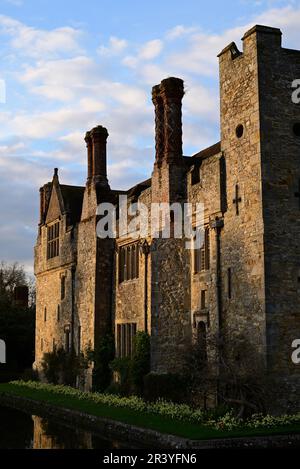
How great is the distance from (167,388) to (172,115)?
8.69 metres

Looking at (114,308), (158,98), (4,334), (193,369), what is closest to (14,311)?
(4,334)

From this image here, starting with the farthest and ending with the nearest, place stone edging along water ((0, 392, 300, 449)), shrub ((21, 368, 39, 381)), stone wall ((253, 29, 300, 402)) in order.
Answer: shrub ((21, 368, 39, 381))
stone wall ((253, 29, 300, 402))
stone edging along water ((0, 392, 300, 449))

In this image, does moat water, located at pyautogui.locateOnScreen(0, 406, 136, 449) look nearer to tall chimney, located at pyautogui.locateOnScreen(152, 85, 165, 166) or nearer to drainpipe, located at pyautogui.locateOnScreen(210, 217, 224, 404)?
drainpipe, located at pyautogui.locateOnScreen(210, 217, 224, 404)

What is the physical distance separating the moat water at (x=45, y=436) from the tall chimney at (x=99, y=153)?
36.6ft

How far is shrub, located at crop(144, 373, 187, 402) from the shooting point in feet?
62.3

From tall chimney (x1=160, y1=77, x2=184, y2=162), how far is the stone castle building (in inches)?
1.3

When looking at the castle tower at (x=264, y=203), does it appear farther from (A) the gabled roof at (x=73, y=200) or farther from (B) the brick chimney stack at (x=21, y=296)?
(B) the brick chimney stack at (x=21, y=296)

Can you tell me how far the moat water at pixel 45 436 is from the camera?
14.7m

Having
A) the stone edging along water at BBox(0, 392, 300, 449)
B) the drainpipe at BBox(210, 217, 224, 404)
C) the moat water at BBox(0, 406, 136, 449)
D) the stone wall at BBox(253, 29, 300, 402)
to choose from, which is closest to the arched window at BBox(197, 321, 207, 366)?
the drainpipe at BBox(210, 217, 224, 404)

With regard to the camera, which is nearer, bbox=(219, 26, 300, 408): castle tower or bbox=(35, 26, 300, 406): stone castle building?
bbox=(219, 26, 300, 408): castle tower

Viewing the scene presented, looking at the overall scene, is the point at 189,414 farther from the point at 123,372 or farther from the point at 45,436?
the point at 123,372

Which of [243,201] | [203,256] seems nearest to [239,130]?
[243,201]

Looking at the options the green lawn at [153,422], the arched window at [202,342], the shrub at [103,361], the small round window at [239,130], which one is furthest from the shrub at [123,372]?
the small round window at [239,130]
